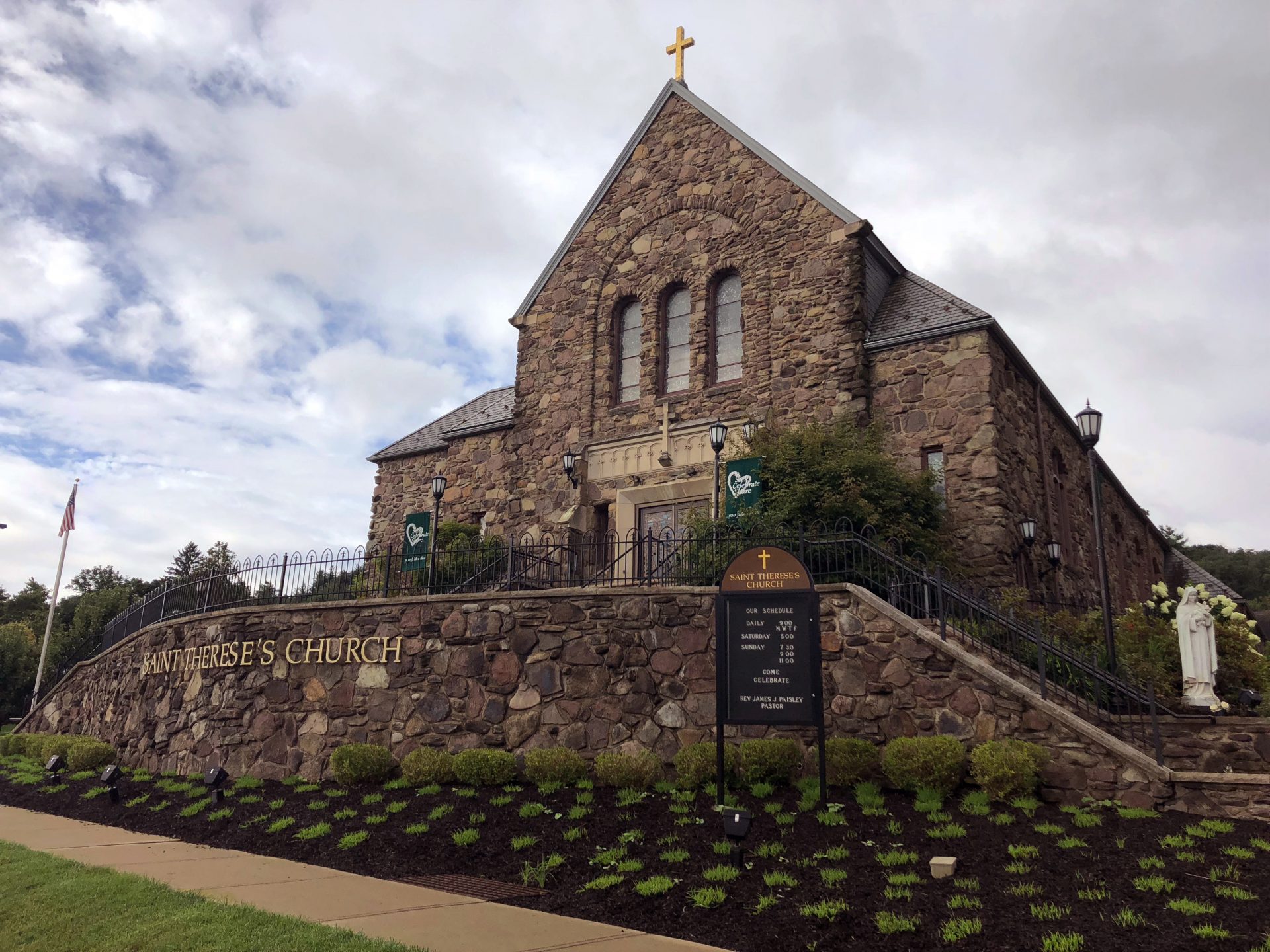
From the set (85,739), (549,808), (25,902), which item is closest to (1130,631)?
(549,808)

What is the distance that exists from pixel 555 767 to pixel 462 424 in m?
13.0

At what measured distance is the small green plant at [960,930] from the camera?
19.0ft

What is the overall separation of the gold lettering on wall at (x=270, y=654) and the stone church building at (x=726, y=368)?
5.98m

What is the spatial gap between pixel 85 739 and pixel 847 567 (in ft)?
45.9

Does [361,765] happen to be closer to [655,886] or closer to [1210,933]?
[655,886]

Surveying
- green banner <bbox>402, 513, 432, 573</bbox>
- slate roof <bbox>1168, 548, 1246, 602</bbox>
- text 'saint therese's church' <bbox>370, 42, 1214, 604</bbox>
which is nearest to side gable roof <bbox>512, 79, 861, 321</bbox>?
text 'saint therese's church' <bbox>370, 42, 1214, 604</bbox>

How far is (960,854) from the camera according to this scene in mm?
7438

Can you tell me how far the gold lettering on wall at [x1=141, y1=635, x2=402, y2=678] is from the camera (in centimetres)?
1313

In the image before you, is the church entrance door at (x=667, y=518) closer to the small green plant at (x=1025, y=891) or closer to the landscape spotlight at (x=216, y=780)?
the landscape spotlight at (x=216, y=780)

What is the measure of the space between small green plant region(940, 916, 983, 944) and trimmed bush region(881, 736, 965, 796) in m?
3.19

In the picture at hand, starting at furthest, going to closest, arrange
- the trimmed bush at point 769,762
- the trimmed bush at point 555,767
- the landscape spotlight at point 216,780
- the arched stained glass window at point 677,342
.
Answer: the arched stained glass window at point 677,342
the landscape spotlight at point 216,780
the trimmed bush at point 555,767
the trimmed bush at point 769,762

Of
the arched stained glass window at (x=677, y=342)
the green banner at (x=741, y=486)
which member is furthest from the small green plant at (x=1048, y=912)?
the arched stained glass window at (x=677, y=342)

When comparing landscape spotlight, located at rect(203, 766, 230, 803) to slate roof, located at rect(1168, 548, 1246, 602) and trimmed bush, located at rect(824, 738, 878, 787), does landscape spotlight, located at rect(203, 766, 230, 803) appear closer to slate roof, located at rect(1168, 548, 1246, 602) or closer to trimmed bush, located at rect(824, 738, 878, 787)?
trimmed bush, located at rect(824, 738, 878, 787)

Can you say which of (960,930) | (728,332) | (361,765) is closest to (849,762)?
(960,930)
